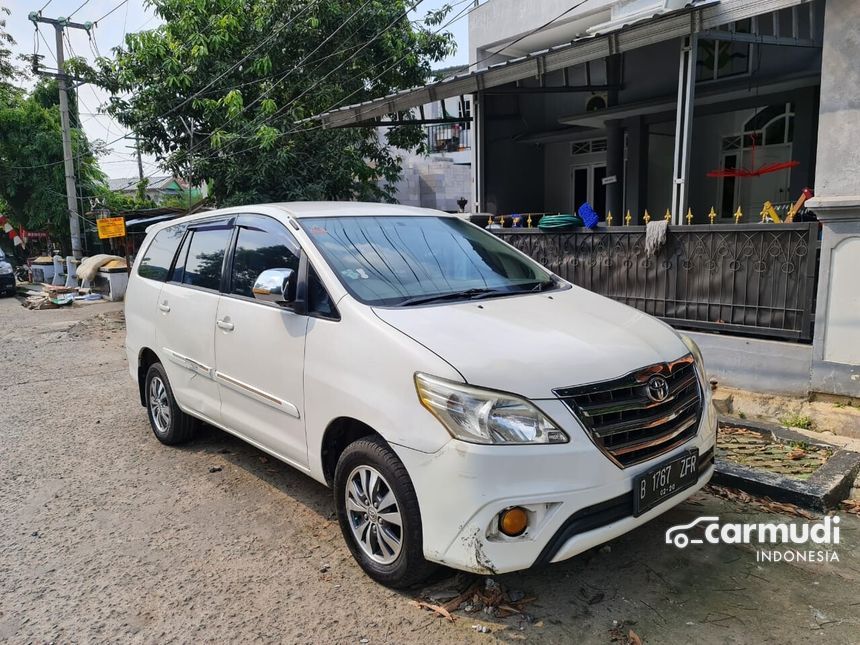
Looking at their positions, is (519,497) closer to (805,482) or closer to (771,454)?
(805,482)

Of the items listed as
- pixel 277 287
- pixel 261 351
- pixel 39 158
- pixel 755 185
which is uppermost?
pixel 39 158

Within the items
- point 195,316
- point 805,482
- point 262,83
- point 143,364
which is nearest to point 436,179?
point 262,83

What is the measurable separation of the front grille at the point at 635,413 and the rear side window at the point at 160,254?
3549 mm

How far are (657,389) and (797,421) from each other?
3.13 metres

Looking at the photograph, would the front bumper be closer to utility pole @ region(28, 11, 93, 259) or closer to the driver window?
the driver window

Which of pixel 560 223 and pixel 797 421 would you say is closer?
pixel 797 421

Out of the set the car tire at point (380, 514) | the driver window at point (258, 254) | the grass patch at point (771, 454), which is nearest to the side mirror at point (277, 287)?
the driver window at point (258, 254)

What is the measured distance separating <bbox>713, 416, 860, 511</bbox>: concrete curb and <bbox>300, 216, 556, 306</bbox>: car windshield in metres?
1.68

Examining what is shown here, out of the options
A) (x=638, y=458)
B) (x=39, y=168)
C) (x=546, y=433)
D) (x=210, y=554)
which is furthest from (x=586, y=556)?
(x=39, y=168)

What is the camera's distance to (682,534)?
337 cm

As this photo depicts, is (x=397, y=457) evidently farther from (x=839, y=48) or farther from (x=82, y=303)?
(x=82, y=303)

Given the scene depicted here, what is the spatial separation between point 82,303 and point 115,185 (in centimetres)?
2837

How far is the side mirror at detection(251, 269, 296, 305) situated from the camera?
3.24 metres

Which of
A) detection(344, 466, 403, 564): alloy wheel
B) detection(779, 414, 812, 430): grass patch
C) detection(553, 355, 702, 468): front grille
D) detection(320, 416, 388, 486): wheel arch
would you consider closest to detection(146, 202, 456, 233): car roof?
detection(320, 416, 388, 486): wheel arch
